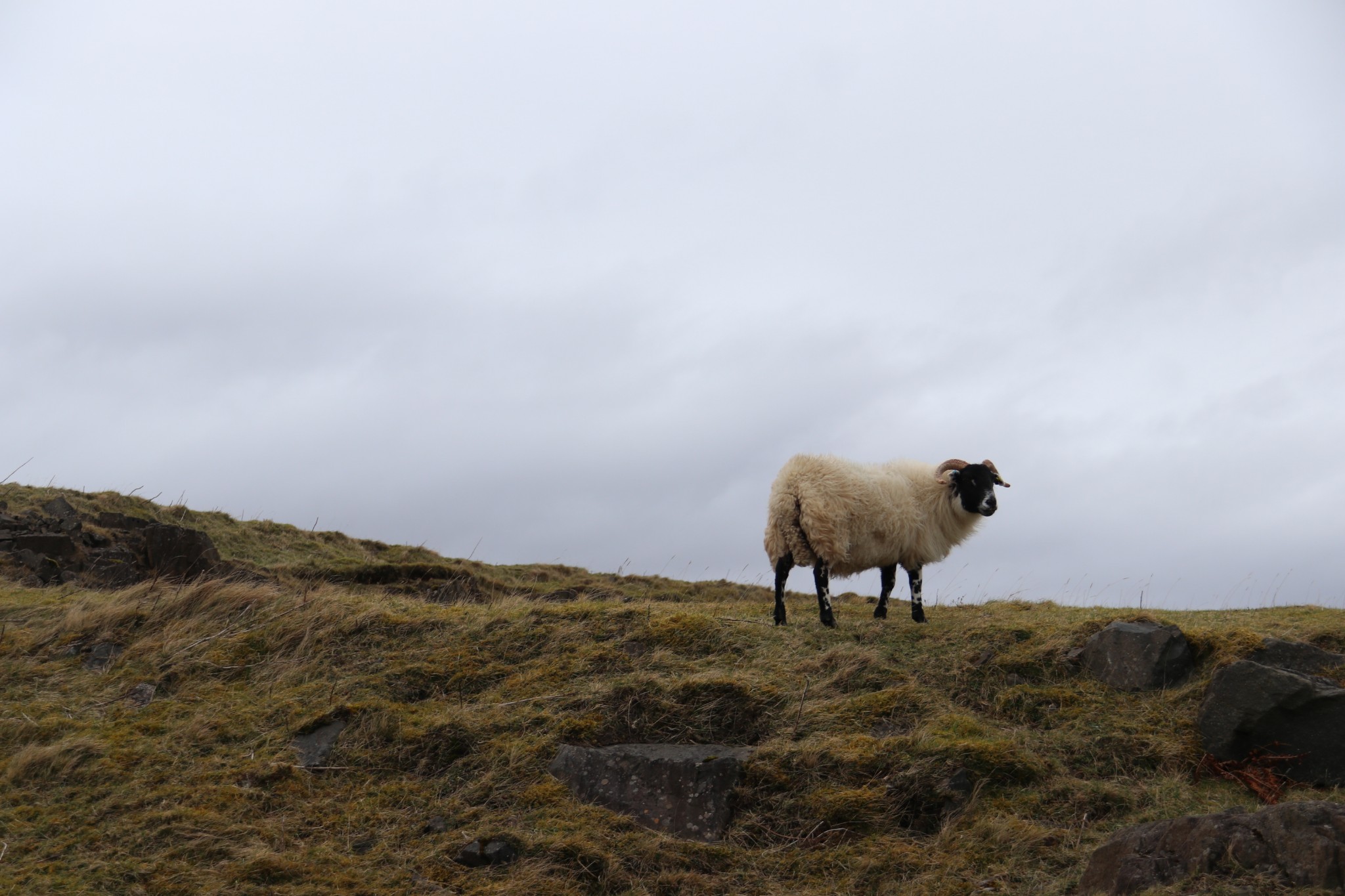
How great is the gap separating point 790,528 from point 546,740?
471 centimetres

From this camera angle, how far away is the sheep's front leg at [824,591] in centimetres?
1136

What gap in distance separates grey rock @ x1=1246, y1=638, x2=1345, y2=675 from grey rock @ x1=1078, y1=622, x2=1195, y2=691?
0.62 metres

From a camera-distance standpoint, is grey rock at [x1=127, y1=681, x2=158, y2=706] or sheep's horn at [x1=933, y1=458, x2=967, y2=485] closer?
grey rock at [x1=127, y1=681, x2=158, y2=706]

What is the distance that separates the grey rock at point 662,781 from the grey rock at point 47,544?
11726 millimetres

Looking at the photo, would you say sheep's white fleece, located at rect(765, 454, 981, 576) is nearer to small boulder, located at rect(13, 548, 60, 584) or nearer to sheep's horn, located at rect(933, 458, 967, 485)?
sheep's horn, located at rect(933, 458, 967, 485)

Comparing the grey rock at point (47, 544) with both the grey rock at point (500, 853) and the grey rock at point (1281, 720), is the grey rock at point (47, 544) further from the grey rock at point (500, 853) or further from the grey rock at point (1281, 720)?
the grey rock at point (1281, 720)

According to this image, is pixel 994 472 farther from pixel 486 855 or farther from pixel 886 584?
pixel 486 855

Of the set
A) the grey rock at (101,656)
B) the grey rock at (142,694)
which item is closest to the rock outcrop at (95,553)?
the grey rock at (101,656)

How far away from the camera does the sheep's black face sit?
12.4 meters

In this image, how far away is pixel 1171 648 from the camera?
8953mm

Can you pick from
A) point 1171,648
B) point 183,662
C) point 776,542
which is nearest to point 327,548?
point 183,662

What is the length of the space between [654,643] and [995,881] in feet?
15.0

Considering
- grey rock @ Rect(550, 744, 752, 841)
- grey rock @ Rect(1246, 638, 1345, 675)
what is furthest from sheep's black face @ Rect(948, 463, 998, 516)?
grey rock @ Rect(550, 744, 752, 841)

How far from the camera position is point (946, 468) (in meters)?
12.7
